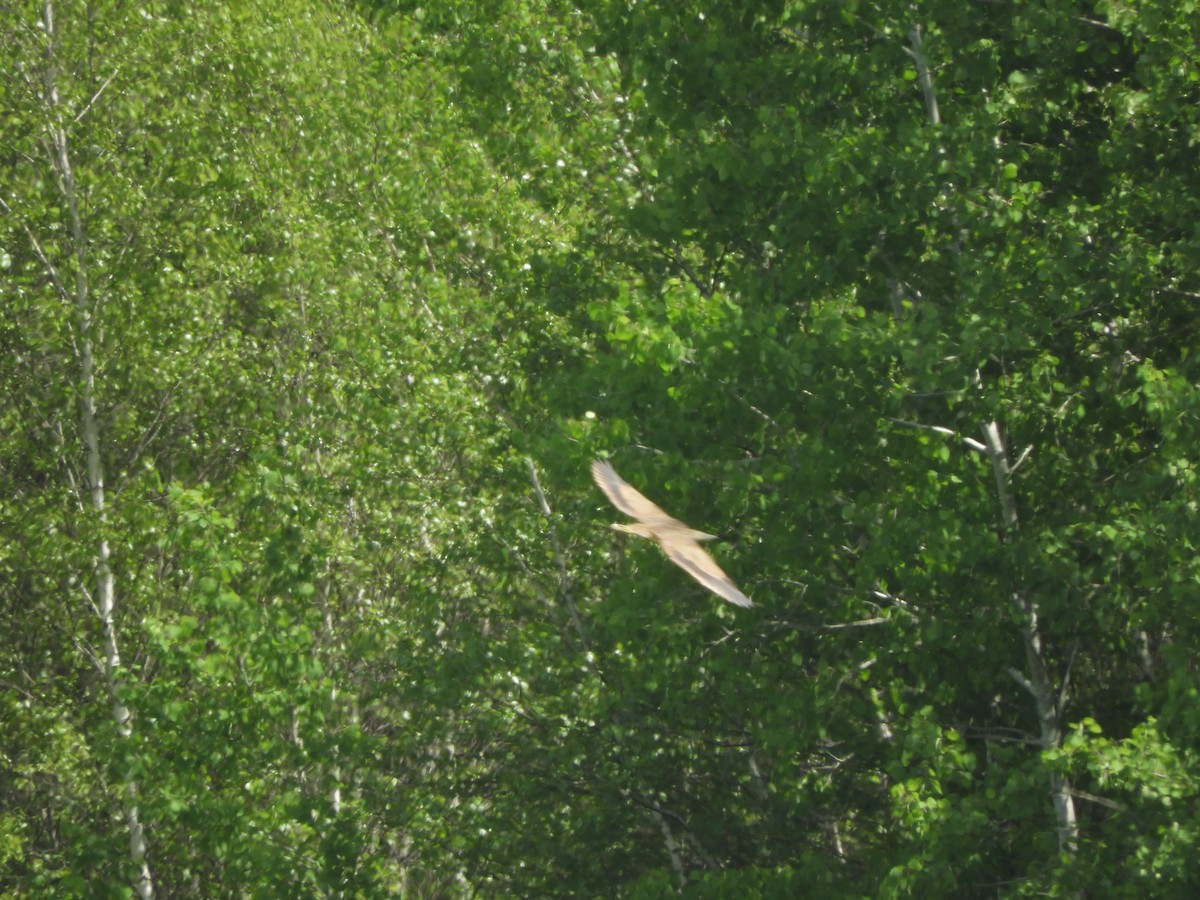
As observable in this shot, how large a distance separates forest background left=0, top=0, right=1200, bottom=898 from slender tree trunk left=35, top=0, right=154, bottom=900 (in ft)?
0.15

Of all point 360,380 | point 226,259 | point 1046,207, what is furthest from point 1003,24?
point 226,259

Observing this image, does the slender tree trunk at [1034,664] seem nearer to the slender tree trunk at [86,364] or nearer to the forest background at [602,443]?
the forest background at [602,443]

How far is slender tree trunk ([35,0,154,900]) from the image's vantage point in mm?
12305

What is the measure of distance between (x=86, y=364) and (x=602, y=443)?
→ 6826 mm

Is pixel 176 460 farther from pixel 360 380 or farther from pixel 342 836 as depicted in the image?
pixel 342 836

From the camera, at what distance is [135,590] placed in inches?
494

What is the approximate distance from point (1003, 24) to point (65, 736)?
306 inches

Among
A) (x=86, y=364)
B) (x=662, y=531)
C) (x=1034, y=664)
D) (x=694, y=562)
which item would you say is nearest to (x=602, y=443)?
(x=662, y=531)

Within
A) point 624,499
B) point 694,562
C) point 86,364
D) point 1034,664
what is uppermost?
point 624,499

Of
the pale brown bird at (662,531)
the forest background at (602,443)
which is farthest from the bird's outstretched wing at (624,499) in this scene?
the forest background at (602,443)

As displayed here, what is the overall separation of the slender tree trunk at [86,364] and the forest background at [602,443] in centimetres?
5

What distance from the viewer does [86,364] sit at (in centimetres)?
1284

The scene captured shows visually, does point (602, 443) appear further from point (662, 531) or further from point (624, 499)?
point (662, 531)

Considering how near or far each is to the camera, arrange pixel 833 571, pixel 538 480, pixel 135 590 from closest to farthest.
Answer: pixel 833 571, pixel 538 480, pixel 135 590
